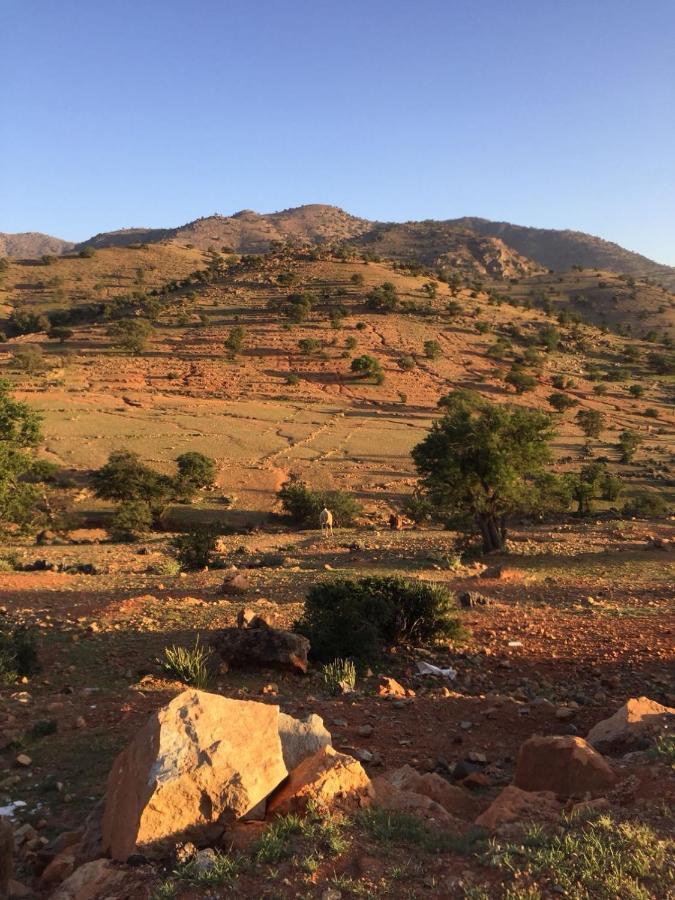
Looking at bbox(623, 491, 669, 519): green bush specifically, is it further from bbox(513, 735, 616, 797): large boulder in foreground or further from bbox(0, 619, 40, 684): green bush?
bbox(0, 619, 40, 684): green bush

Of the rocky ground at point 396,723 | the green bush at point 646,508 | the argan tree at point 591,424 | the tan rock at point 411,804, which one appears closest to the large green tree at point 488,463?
the rocky ground at point 396,723

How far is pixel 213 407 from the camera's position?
43438 millimetres

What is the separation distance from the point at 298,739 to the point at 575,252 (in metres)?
196

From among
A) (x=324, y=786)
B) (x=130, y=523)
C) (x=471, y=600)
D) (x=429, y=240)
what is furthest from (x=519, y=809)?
(x=429, y=240)

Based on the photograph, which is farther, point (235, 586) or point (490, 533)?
point (490, 533)

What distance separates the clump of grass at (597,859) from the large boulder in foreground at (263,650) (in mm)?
4482

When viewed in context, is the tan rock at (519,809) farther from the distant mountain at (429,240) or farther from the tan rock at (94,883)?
the distant mountain at (429,240)

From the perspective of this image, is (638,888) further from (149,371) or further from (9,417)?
(149,371)

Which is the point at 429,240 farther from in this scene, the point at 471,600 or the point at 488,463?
the point at 471,600

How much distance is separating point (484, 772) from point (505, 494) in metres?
13.0

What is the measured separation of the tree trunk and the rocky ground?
3.40 metres

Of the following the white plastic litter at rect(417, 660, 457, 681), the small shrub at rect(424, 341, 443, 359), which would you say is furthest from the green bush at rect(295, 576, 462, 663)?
the small shrub at rect(424, 341, 443, 359)

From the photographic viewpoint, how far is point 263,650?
7.47 metres

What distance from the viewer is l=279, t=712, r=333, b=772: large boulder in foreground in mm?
4070
